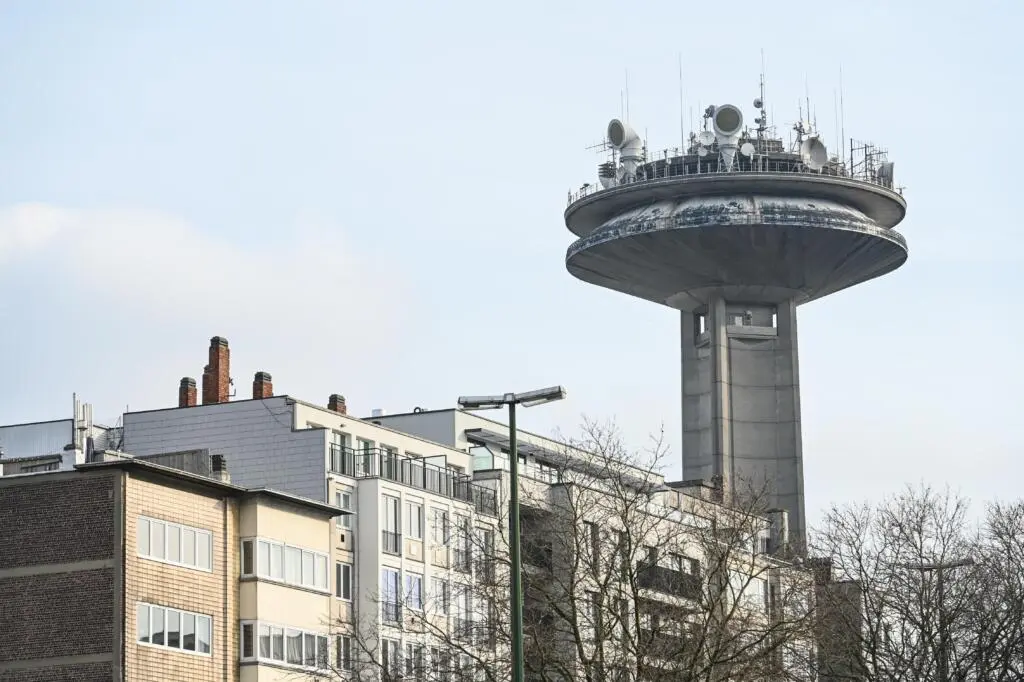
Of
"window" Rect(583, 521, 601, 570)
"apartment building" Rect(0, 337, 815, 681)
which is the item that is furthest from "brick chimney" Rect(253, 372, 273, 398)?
"window" Rect(583, 521, 601, 570)

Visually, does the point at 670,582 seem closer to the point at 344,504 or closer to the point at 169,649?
the point at 169,649

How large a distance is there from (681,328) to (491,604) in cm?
9324

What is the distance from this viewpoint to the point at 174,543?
73.4 meters

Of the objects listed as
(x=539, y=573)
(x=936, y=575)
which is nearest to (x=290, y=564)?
(x=539, y=573)

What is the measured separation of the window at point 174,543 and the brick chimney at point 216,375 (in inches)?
804

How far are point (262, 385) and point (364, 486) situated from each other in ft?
44.7

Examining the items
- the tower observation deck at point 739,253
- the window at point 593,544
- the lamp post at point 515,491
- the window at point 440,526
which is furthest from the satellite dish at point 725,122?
the lamp post at point 515,491

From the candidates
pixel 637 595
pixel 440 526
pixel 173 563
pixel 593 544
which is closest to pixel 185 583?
pixel 173 563

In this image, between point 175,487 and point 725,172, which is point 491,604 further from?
point 725,172

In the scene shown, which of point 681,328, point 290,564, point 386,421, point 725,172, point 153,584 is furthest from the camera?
point 681,328

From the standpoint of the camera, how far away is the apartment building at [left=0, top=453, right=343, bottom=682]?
70.3 metres

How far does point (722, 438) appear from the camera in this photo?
146 metres

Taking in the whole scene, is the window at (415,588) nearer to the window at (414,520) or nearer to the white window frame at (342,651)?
the window at (414,520)

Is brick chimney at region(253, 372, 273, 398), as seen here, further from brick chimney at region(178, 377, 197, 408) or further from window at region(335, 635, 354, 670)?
window at region(335, 635, 354, 670)
